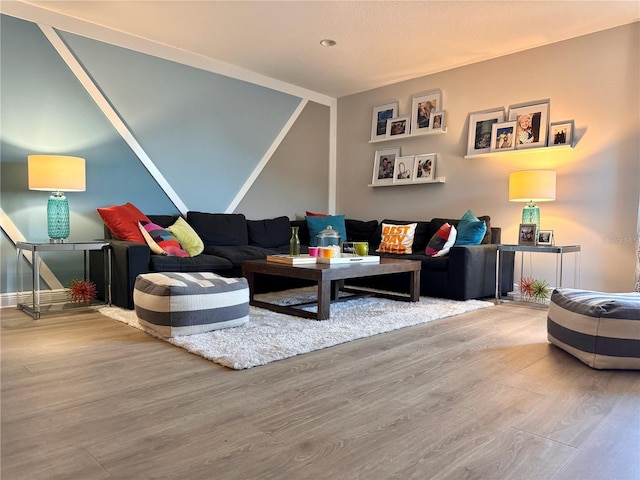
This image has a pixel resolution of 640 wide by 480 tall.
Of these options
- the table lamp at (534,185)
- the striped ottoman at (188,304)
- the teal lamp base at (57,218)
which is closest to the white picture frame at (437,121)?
the table lamp at (534,185)

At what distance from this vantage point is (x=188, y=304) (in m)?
2.57

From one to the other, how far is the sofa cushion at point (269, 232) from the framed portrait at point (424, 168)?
1668 mm

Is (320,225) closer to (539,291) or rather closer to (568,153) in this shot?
(539,291)

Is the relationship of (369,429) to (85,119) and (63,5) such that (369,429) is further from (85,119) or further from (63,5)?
(63,5)

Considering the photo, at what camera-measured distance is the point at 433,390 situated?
6.13ft

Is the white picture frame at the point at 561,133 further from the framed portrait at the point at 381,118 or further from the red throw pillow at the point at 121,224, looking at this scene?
the red throw pillow at the point at 121,224

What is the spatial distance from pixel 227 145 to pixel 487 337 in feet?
Answer: 11.7

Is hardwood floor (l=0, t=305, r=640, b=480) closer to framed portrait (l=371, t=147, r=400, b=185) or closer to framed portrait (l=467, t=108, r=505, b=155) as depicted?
framed portrait (l=467, t=108, r=505, b=155)

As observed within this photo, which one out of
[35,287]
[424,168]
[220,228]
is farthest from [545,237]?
[35,287]

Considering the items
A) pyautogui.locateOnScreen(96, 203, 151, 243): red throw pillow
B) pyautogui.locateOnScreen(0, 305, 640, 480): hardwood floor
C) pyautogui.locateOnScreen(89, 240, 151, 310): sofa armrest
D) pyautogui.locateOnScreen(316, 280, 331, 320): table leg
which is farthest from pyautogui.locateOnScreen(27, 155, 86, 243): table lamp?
pyautogui.locateOnScreen(316, 280, 331, 320): table leg

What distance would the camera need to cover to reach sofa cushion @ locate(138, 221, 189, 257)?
146 inches

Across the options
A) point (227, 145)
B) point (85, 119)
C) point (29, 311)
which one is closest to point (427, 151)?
point (227, 145)

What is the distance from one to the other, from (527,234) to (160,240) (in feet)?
10.7

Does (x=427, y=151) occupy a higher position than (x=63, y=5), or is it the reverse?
(x=63, y=5)
